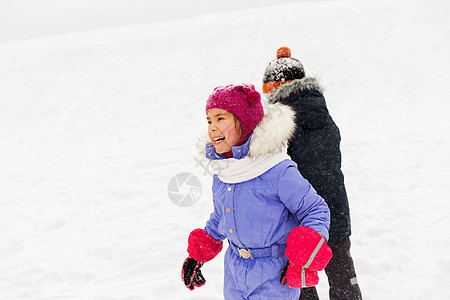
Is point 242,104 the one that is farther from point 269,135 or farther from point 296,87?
point 296,87

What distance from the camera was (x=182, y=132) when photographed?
8.25 m

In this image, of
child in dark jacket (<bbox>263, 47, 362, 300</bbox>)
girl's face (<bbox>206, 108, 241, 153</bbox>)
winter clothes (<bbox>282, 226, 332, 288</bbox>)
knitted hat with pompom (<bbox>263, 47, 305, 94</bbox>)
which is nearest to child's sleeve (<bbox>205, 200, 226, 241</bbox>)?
girl's face (<bbox>206, 108, 241, 153</bbox>)

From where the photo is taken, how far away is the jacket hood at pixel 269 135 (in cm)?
163

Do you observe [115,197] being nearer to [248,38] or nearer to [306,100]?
[306,100]

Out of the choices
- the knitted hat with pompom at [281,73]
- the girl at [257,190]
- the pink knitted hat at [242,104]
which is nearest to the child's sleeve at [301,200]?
the girl at [257,190]

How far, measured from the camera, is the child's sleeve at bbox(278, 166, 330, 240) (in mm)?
1608

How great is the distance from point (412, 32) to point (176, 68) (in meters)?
8.00

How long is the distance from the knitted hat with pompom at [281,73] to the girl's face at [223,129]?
88 centimetres

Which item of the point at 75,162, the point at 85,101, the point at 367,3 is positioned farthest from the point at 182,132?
the point at 367,3

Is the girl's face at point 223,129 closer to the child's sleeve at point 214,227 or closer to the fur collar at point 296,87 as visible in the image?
the child's sleeve at point 214,227

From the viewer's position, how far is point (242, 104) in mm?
1704

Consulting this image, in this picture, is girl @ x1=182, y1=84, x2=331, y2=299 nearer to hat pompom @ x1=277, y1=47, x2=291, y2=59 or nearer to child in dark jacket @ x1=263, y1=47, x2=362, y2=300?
child in dark jacket @ x1=263, y1=47, x2=362, y2=300

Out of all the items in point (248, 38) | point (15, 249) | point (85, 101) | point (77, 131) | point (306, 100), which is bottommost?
point (15, 249)

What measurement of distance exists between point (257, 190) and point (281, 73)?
111 centimetres
